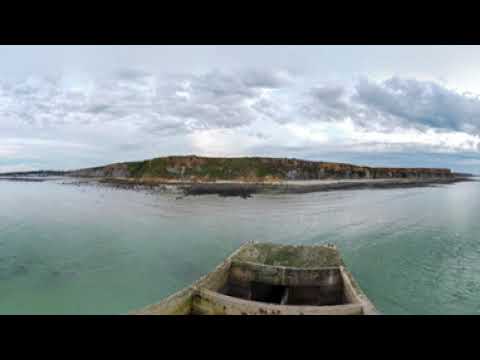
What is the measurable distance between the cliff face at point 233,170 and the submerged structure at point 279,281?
91.8m

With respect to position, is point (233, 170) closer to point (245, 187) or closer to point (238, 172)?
point (238, 172)

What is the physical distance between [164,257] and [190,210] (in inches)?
653

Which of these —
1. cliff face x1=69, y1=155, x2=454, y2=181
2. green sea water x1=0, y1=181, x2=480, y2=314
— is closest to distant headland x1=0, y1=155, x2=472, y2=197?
cliff face x1=69, y1=155, x2=454, y2=181

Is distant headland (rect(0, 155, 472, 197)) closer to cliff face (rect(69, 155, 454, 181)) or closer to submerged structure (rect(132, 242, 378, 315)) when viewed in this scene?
cliff face (rect(69, 155, 454, 181))

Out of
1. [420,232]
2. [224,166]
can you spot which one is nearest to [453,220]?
[420,232]

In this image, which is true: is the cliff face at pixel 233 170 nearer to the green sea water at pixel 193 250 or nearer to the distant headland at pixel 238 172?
the distant headland at pixel 238 172

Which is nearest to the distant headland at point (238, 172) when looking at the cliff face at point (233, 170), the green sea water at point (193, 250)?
the cliff face at point (233, 170)

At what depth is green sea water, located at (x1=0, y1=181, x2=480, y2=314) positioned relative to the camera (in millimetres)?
11547

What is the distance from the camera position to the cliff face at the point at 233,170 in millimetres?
108375

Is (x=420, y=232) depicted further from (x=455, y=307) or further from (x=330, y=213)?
(x=455, y=307)

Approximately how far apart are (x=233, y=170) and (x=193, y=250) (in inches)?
3636

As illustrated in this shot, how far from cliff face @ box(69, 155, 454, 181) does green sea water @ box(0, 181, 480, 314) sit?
248 feet

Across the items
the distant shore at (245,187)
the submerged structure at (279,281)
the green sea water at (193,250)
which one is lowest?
the green sea water at (193,250)
